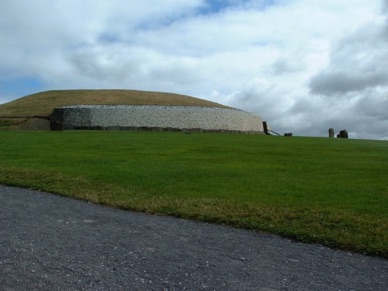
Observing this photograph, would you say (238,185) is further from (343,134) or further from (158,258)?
(343,134)

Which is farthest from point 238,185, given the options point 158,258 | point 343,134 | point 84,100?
point 84,100

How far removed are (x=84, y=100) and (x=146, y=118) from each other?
1356 centimetres

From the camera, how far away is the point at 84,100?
6412 centimetres

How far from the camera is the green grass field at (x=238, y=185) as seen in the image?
930 cm

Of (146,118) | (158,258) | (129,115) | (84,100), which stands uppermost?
(84,100)

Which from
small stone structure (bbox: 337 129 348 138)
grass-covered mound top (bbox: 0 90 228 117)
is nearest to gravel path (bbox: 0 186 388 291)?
small stone structure (bbox: 337 129 348 138)

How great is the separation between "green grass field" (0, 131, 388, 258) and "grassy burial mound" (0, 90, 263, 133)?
3196 centimetres

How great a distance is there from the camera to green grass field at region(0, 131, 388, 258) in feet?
30.5

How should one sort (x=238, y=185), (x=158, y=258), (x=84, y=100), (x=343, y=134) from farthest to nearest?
(x=84, y=100) → (x=343, y=134) → (x=238, y=185) → (x=158, y=258)

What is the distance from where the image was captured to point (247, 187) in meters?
13.0

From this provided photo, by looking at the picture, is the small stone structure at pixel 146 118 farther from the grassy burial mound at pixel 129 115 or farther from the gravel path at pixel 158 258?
the gravel path at pixel 158 258

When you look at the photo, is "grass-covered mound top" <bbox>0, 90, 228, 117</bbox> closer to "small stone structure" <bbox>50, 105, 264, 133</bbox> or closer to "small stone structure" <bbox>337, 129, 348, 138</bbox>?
"small stone structure" <bbox>50, 105, 264, 133</bbox>

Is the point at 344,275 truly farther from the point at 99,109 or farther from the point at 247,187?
the point at 99,109

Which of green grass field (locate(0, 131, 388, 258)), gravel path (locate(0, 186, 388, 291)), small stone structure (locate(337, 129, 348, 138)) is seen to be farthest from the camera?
small stone structure (locate(337, 129, 348, 138))
